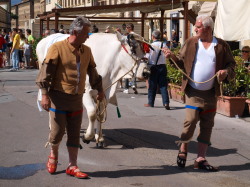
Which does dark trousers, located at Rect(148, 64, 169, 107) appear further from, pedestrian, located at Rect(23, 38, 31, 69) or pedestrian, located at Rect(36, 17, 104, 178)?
pedestrian, located at Rect(23, 38, 31, 69)

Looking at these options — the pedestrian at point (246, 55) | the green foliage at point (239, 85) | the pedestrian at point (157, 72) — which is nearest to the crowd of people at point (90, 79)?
the green foliage at point (239, 85)

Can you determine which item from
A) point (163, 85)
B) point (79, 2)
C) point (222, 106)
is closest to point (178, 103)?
point (163, 85)

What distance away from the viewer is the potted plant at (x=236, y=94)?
Answer: 11945mm

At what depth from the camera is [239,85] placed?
1229 cm

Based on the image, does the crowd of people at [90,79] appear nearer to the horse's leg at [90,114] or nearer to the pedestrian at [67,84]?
the pedestrian at [67,84]

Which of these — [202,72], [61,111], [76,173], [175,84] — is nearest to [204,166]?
[202,72]

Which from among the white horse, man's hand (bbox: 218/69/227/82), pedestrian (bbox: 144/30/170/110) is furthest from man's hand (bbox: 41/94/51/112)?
pedestrian (bbox: 144/30/170/110)

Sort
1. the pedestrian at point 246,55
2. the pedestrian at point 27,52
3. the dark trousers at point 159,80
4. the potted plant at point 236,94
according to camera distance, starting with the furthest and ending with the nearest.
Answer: the pedestrian at point 27,52 → the dark trousers at point 159,80 → the pedestrian at point 246,55 → the potted plant at point 236,94

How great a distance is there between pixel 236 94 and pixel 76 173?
6.60m

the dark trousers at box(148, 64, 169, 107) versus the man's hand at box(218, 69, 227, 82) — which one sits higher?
the man's hand at box(218, 69, 227, 82)

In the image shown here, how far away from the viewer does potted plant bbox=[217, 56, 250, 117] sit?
11.9 meters

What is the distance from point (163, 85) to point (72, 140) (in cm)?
692

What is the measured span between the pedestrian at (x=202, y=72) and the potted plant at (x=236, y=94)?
4.75m

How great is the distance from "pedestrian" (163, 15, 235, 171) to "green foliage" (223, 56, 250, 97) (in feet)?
16.7
